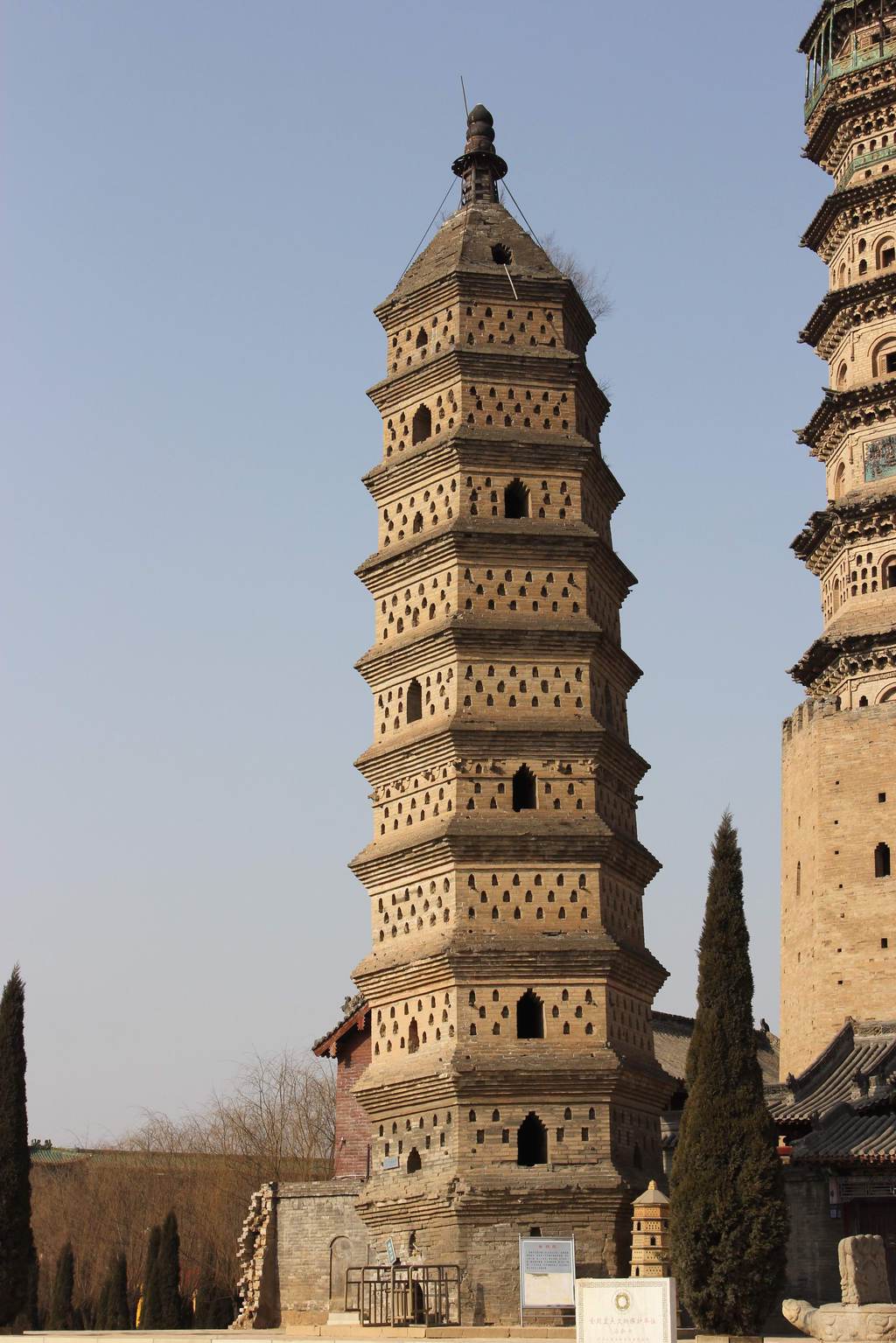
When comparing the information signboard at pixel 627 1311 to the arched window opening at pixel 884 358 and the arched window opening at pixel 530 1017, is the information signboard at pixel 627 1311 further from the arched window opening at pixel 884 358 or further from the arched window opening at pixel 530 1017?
the arched window opening at pixel 884 358

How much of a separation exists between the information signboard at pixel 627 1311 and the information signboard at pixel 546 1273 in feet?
19.0

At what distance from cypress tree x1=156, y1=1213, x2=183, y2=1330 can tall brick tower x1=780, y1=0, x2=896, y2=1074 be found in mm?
14056

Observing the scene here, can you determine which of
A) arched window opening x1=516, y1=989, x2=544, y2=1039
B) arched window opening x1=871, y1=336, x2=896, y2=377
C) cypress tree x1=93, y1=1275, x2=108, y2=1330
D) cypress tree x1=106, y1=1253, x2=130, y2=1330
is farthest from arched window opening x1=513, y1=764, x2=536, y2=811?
cypress tree x1=93, y1=1275, x2=108, y2=1330

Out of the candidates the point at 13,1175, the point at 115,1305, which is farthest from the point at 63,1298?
the point at 13,1175

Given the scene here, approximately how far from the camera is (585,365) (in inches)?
1286

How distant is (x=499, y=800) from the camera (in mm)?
29125

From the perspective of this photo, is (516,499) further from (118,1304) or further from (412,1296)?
(118,1304)

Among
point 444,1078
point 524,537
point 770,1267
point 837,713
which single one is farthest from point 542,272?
point 770,1267

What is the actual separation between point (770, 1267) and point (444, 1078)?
542 cm

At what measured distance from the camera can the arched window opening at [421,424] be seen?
32219 millimetres

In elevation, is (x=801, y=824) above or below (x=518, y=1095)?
above

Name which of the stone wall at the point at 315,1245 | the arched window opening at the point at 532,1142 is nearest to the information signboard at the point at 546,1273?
the arched window opening at the point at 532,1142

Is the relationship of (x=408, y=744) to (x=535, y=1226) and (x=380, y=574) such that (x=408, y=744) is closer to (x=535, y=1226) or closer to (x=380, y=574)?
(x=380, y=574)

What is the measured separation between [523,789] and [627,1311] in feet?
35.0
